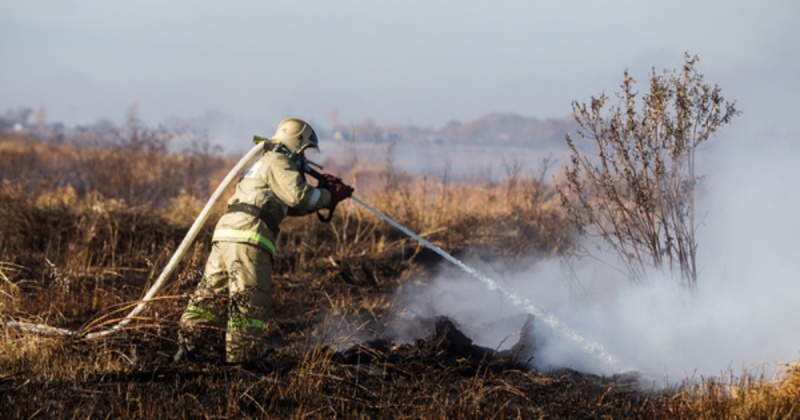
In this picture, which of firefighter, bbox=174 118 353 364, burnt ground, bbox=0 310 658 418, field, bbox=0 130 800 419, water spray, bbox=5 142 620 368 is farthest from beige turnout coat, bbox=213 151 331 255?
burnt ground, bbox=0 310 658 418

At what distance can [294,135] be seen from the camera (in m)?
6.27

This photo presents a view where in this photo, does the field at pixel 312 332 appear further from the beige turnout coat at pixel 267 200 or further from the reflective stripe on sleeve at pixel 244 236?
the beige turnout coat at pixel 267 200

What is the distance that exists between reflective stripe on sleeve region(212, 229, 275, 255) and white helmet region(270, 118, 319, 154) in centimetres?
68

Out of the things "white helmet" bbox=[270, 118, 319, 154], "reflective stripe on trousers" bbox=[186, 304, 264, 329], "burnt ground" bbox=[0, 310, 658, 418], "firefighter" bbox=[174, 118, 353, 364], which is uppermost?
"white helmet" bbox=[270, 118, 319, 154]

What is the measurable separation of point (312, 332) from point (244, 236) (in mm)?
1343

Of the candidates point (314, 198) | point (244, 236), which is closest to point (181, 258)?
point (244, 236)

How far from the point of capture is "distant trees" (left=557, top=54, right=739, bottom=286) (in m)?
6.28

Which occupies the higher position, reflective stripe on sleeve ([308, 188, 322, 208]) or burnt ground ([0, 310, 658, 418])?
reflective stripe on sleeve ([308, 188, 322, 208])

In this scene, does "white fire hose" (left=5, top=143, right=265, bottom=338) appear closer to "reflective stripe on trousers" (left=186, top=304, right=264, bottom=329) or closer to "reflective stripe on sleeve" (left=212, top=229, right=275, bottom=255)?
"reflective stripe on sleeve" (left=212, top=229, right=275, bottom=255)

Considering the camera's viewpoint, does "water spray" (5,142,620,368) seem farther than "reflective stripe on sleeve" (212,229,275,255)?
No

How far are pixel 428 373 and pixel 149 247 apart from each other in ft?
16.1

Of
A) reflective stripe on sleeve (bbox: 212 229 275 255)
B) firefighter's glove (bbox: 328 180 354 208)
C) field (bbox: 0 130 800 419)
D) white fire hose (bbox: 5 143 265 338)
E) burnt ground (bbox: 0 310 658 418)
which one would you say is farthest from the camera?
firefighter's glove (bbox: 328 180 354 208)

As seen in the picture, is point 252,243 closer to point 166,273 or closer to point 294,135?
point 166,273

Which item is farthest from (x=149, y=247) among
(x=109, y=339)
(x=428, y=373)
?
(x=428, y=373)
